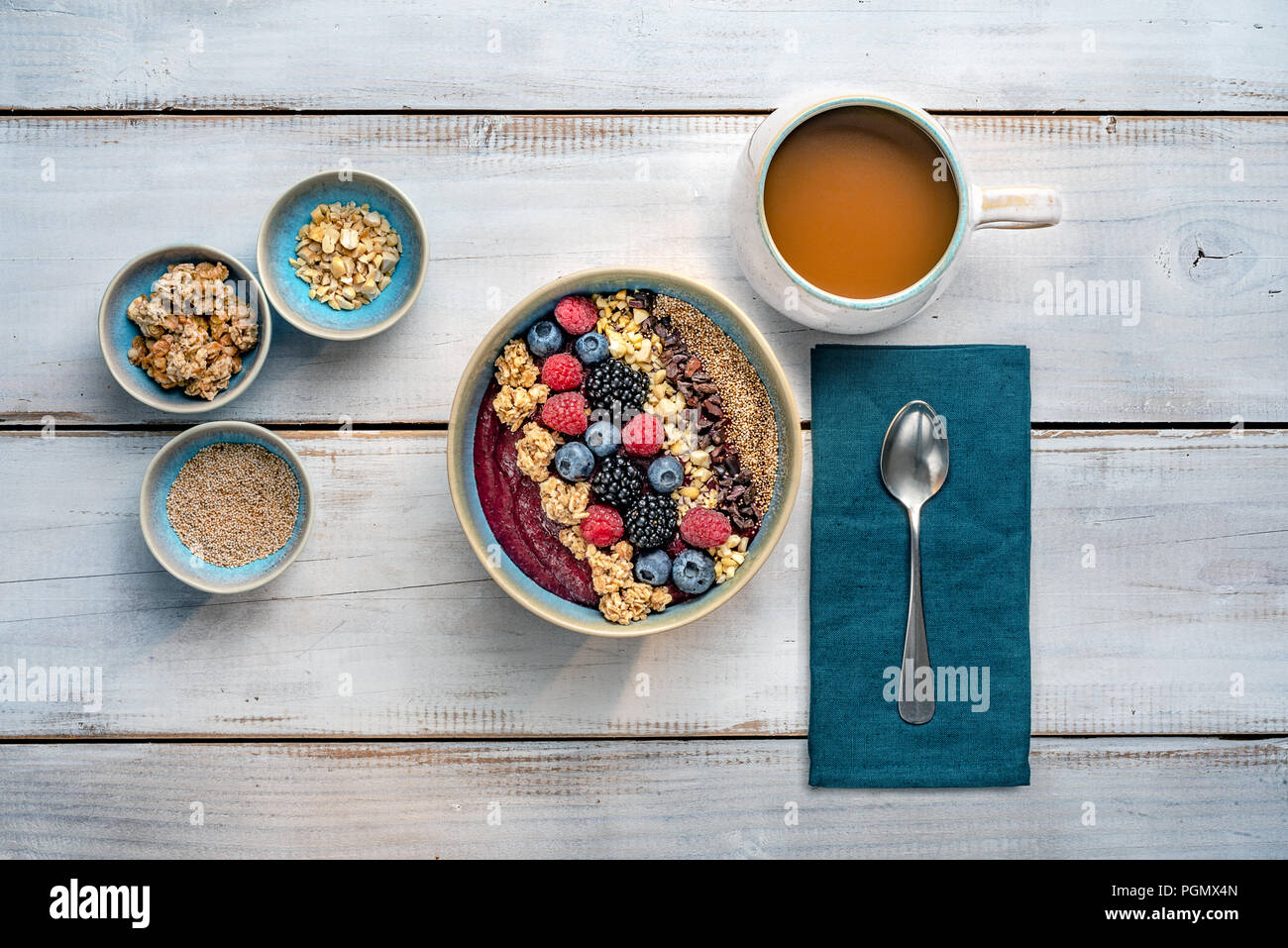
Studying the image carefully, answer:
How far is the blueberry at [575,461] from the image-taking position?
86cm

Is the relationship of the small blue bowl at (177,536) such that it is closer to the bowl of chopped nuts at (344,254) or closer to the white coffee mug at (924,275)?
the bowl of chopped nuts at (344,254)

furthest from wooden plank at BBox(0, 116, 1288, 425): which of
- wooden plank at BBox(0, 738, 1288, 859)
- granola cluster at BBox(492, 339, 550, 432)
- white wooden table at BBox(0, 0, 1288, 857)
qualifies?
wooden plank at BBox(0, 738, 1288, 859)

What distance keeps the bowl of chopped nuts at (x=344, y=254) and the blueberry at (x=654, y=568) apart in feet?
1.13

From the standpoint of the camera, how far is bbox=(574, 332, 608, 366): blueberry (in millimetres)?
866

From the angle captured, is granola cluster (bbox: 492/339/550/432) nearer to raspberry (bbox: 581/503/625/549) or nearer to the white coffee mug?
raspberry (bbox: 581/503/625/549)

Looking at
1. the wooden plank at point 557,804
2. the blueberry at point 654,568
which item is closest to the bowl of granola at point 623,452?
the blueberry at point 654,568

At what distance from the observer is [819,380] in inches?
37.6

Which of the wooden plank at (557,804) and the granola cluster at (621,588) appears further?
the wooden plank at (557,804)

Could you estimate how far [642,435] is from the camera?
2.83 feet

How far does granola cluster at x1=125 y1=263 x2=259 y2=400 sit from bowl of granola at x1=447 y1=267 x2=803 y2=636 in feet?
0.81

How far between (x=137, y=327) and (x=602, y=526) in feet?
1.69
